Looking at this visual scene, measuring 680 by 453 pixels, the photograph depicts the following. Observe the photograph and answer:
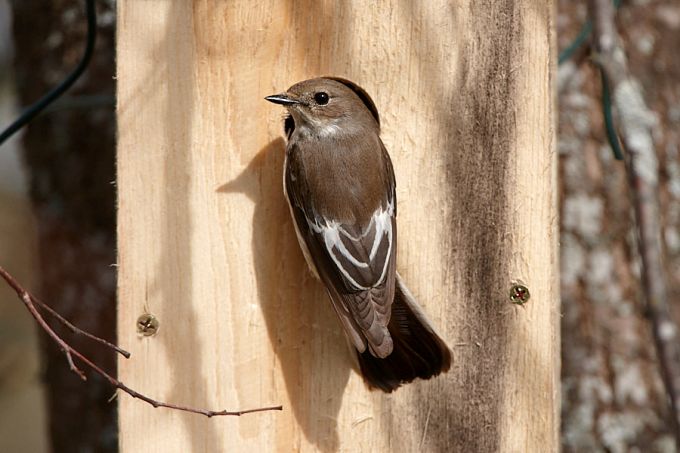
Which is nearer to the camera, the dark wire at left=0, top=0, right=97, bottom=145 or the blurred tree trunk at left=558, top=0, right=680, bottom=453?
the dark wire at left=0, top=0, right=97, bottom=145

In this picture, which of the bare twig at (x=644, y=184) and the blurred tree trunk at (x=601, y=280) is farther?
the blurred tree trunk at (x=601, y=280)

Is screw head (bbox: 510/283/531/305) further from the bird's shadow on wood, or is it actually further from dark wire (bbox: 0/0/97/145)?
dark wire (bbox: 0/0/97/145)

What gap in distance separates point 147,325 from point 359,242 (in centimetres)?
61

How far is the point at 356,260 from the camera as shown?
2537 millimetres

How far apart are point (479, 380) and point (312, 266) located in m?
0.56

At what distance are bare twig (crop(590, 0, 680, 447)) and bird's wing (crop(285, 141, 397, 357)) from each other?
143 centimetres

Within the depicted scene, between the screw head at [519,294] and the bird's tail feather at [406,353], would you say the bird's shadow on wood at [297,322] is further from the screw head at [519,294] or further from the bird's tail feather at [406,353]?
the screw head at [519,294]

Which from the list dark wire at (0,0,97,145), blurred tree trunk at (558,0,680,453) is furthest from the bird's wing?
blurred tree trunk at (558,0,680,453)

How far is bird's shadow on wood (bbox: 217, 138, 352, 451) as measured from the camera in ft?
8.61

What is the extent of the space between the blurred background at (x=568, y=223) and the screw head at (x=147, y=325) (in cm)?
135

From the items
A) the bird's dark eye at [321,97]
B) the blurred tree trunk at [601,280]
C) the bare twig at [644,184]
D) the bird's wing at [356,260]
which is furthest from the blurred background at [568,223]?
the bare twig at [644,184]

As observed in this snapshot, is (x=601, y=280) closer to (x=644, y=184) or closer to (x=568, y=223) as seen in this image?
(x=568, y=223)

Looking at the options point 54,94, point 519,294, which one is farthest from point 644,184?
point 54,94

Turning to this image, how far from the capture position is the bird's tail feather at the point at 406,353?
2.56 meters
